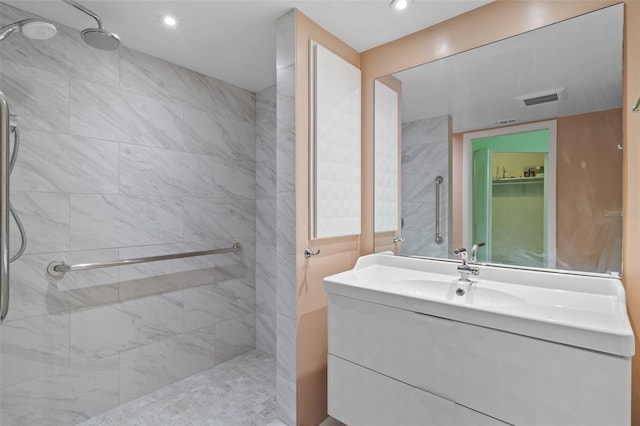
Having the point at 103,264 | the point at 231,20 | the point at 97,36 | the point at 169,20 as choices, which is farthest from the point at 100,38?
the point at 103,264

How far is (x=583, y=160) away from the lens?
4.58 ft

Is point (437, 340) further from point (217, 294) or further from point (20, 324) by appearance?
point (20, 324)

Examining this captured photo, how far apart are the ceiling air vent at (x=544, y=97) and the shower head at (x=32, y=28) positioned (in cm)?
217

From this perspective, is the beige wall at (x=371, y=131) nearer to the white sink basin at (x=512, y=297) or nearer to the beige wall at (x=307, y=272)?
the beige wall at (x=307, y=272)

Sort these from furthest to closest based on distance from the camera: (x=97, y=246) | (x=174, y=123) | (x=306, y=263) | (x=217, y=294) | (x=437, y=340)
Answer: (x=217, y=294) → (x=174, y=123) → (x=97, y=246) → (x=306, y=263) → (x=437, y=340)

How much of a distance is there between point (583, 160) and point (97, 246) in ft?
8.40

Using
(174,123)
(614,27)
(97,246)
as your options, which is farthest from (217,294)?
(614,27)

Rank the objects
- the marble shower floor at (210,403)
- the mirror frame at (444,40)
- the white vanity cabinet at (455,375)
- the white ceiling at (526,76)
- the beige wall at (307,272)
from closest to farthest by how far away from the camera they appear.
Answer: the white vanity cabinet at (455,375) < the white ceiling at (526,76) < the mirror frame at (444,40) < the beige wall at (307,272) < the marble shower floor at (210,403)

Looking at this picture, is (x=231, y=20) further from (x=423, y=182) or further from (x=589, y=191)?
(x=589, y=191)

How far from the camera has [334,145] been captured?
72.4 inches

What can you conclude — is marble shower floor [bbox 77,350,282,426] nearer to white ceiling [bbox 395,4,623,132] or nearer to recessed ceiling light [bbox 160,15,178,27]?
white ceiling [bbox 395,4,623,132]

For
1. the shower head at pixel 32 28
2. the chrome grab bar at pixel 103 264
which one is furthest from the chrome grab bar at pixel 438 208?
the shower head at pixel 32 28

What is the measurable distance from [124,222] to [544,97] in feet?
7.93

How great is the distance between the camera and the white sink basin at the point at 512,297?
0.99 m
